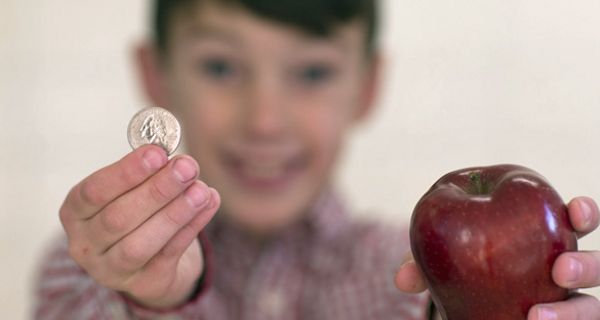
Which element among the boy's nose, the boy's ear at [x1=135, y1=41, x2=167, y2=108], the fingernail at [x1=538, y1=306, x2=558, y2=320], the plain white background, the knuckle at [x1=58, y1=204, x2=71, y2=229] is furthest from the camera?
the plain white background

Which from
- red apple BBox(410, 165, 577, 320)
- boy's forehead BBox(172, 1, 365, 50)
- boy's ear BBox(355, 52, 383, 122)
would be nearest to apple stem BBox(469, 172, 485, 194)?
red apple BBox(410, 165, 577, 320)

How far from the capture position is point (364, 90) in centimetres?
142

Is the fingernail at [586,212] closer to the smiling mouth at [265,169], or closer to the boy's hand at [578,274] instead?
the boy's hand at [578,274]

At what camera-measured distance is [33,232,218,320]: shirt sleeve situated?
742 mm

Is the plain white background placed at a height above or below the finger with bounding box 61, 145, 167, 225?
below

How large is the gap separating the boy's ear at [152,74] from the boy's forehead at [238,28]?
0.16 m

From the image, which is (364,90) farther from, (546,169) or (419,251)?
(419,251)

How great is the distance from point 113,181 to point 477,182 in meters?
0.26

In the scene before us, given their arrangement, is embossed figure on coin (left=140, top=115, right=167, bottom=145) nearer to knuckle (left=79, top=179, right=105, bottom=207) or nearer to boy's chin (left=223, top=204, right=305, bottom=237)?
knuckle (left=79, top=179, right=105, bottom=207)

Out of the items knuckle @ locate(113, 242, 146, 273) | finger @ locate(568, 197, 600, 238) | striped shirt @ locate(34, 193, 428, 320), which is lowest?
striped shirt @ locate(34, 193, 428, 320)

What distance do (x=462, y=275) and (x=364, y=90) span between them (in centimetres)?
87

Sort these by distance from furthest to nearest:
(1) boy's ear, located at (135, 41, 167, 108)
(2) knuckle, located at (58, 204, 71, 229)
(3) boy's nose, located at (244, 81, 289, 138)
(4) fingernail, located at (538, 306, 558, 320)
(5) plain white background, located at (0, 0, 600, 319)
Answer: (5) plain white background, located at (0, 0, 600, 319), (1) boy's ear, located at (135, 41, 167, 108), (3) boy's nose, located at (244, 81, 289, 138), (2) knuckle, located at (58, 204, 71, 229), (4) fingernail, located at (538, 306, 558, 320)

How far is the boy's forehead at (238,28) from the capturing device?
1183 millimetres

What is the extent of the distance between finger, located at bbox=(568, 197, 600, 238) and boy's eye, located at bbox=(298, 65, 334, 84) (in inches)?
27.0
